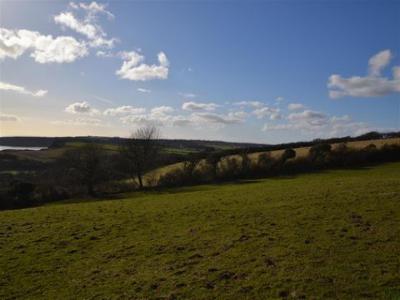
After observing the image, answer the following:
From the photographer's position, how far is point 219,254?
14.5 metres

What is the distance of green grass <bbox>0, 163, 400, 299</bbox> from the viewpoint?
35.9 feet

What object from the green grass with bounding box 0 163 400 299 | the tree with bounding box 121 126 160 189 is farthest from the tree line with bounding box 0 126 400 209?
the green grass with bounding box 0 163 400 299

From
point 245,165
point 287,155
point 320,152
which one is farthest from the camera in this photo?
point 287,155

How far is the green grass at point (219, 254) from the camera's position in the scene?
10.9 meters

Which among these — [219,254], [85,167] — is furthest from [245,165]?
[219,254]

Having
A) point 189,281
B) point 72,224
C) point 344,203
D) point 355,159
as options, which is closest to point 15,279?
point 189,281

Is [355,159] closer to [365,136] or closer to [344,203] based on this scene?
[365,136]

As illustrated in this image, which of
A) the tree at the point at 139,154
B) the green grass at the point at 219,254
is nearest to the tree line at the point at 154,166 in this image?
the tree at the point at 139,154

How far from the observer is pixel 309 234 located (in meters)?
16.1

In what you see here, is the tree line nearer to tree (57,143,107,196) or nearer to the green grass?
tree (57,143,107,196)

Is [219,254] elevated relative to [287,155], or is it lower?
lower

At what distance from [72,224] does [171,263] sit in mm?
11982

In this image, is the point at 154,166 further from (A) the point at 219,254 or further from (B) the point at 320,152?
(A) the point at 219,254

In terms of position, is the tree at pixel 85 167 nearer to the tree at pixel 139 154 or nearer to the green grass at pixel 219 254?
the tree at pixel 139 154
